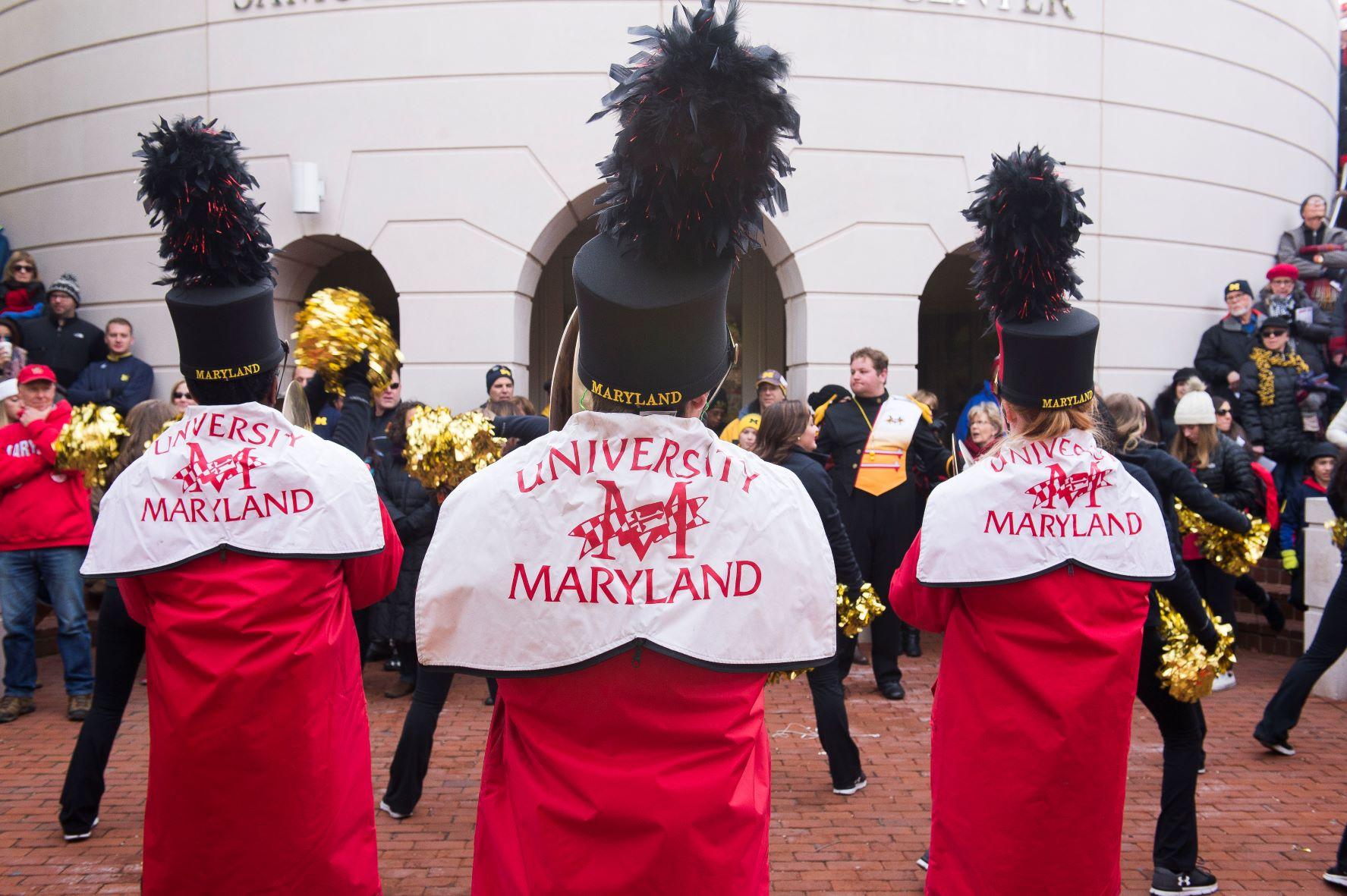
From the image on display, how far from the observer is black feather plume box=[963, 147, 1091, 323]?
3.47m

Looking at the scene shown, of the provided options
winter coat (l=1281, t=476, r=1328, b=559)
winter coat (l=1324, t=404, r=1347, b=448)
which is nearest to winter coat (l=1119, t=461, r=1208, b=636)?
winter coat (l=1324, t=404, r=1347, b=448)

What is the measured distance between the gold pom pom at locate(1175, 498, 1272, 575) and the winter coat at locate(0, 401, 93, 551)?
669 centimetres

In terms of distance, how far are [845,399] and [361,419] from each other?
4.02 m

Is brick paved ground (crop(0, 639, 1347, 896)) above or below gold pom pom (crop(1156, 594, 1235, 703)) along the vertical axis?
below

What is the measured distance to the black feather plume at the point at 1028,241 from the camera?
3.47m

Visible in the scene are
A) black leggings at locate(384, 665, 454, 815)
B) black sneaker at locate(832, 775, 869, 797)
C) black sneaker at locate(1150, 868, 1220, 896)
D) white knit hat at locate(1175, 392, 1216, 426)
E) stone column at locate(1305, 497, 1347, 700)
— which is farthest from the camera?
white knit hat at locate(1175, 392, 1216, 426)

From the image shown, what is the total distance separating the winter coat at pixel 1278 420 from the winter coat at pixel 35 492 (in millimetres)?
9216

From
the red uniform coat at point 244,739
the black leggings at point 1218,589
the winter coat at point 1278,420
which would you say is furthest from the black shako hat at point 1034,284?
the winter coat at point 1278,420

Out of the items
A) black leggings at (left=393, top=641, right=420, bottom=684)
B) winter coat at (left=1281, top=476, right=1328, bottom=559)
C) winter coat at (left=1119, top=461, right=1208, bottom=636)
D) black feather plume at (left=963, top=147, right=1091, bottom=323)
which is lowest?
black leggings at (left=393, top=641, right=420, bottom=684)

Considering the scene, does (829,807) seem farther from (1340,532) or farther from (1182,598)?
(1340,532)

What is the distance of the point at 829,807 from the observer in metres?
5.15

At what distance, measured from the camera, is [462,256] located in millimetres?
9617

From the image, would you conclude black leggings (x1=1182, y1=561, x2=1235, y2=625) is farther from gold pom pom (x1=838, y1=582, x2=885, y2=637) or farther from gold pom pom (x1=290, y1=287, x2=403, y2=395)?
gold pom pom (x1=290, y1=287, x2=403, y2=395)

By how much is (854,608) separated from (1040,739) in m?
1.80
